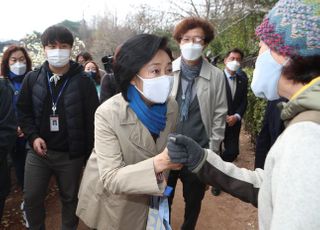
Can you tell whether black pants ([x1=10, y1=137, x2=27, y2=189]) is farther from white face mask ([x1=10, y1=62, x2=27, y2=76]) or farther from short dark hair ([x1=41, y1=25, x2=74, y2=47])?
short dark hair ([x1=41, y1=25, x2=74, y2=47])

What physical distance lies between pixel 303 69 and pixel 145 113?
106 centimetres

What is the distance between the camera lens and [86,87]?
2.92 meters

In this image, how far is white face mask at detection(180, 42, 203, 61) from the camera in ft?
9.84

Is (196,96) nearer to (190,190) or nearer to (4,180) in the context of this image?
(190,190)

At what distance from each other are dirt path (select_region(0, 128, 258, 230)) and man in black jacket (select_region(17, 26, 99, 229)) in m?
0.82

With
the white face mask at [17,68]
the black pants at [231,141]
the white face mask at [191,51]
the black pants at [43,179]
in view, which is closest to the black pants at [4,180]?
the black pants at [43,179]

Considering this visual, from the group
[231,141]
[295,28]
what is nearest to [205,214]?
[231,141]

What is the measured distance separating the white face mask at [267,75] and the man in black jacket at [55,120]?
1.83 m

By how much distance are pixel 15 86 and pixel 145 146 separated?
2.82 m

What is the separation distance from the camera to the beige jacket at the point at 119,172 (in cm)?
169

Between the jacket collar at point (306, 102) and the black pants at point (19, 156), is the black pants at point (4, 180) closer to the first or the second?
the black pants at point (19, 156)

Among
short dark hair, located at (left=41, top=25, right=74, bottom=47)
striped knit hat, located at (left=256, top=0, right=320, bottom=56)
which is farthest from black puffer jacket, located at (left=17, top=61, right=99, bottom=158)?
striped knit hat, located at (left=256, top=0, right=320, bottom=56)

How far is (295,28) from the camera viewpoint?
3.56ft

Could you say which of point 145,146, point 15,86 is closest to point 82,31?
point 15,86
